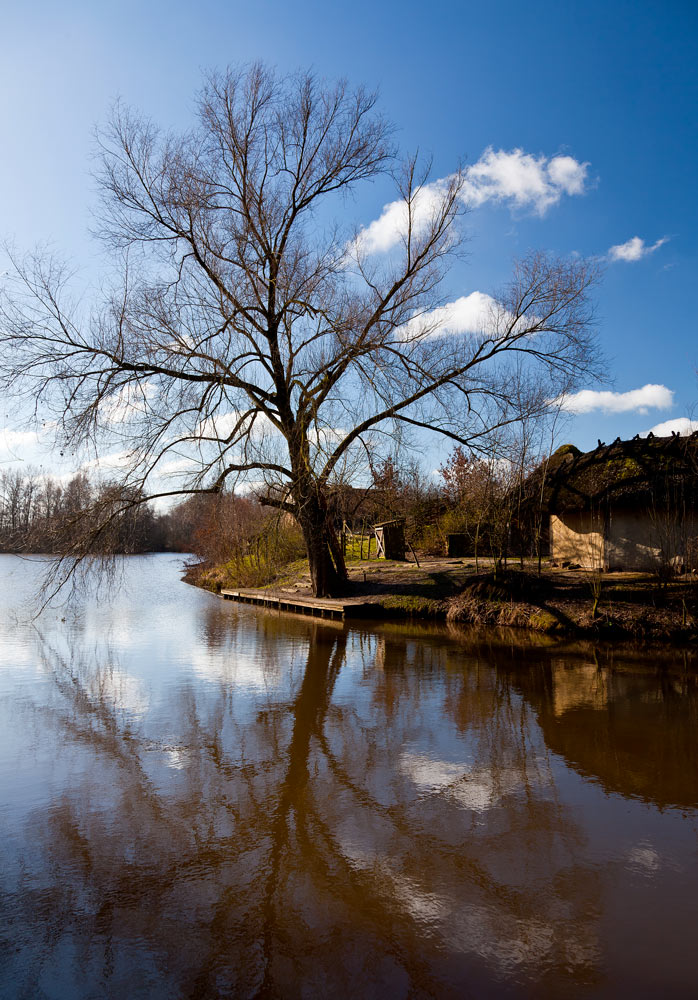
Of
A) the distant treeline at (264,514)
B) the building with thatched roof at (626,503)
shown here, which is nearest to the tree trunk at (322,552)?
the distant treeline at (264,514)

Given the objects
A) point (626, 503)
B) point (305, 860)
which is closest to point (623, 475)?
point (626, 503)

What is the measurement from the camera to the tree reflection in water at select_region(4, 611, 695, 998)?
3287 mm

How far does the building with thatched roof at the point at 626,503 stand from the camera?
1434cm

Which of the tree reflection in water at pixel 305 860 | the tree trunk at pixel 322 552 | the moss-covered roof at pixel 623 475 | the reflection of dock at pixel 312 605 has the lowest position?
the tree reflection in water at pixel 305 860

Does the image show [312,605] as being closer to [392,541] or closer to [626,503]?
[392,541]

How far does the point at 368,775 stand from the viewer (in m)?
5.86

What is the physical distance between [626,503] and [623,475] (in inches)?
25.6

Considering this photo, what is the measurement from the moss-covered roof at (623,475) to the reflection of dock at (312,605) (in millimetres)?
5234

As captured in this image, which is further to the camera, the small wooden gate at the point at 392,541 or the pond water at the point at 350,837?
the small wooden gate at the point at 392,541

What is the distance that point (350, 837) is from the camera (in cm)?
466

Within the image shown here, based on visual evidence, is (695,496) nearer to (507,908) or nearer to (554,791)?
(554,791)

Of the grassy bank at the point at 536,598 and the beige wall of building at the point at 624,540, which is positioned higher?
the beige wall of building at the point at 624,540

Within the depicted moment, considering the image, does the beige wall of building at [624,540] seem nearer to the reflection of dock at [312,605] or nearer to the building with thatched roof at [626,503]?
the building with thatched roof at [626,503]

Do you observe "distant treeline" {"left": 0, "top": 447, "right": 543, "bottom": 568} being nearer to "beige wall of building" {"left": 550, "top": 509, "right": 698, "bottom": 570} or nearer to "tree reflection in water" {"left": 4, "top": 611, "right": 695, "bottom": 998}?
"beige wall of building" {"left": 550, "top": 509, "right": 698, "bottom": 570}
